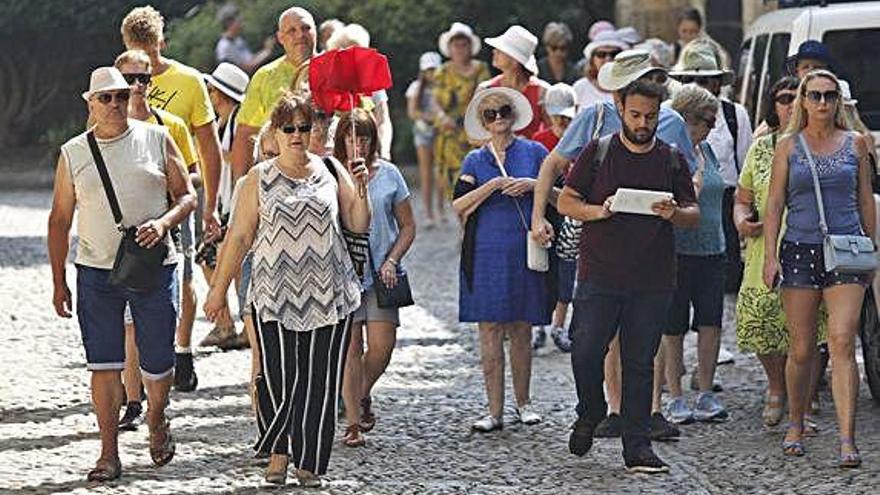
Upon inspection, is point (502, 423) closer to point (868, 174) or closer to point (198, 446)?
point (198, 446)

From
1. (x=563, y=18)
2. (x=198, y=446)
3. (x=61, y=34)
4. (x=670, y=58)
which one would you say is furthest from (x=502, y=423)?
(x=61, y=34)

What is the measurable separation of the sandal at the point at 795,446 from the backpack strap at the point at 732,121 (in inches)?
87.1

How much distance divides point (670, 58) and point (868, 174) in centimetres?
719

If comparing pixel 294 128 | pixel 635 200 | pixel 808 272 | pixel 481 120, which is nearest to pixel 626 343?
pixel 635 200

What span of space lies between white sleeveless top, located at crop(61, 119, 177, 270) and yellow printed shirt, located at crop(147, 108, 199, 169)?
1.27 metres

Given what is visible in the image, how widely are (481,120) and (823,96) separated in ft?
5.87

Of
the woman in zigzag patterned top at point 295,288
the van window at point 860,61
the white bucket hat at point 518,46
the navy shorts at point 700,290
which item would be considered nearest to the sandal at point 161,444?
the woman in zigzag patterned top at point 295,288

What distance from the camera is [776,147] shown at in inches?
379

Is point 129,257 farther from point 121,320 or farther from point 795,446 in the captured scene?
point 795,446

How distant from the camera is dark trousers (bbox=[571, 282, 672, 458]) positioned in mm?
9328

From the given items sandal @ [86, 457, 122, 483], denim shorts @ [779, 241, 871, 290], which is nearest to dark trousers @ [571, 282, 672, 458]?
denim shorts @ [779, 241, 871, 290]

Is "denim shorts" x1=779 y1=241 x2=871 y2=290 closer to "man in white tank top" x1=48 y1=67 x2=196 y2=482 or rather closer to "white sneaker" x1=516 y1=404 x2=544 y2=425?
"white sneaker" x1=516 y1=404 x2=544 y2=425

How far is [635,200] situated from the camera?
9.14 m

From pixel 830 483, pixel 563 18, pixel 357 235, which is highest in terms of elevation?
pixel 563 18
